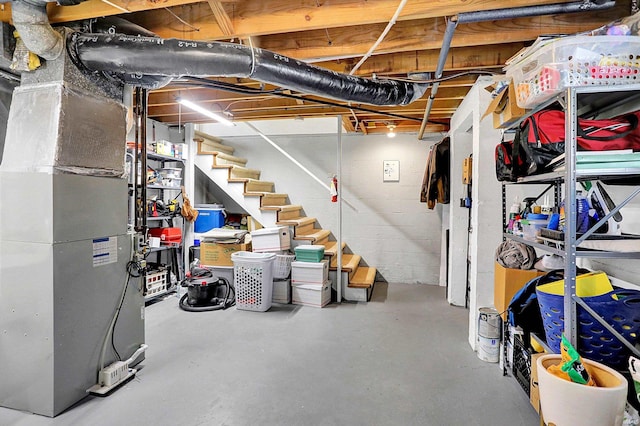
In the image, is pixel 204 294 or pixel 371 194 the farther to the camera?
pixel 371 194

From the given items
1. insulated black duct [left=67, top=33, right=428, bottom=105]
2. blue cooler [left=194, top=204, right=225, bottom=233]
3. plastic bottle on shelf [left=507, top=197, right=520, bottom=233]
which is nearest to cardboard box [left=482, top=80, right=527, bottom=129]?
plastic bottle on shelf [left=507, top=197, right=520, bottom=233]

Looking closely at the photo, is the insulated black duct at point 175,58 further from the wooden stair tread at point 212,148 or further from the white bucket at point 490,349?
the wooden stair tread at point 212,148

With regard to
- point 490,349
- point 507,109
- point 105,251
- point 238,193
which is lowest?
point 490,349

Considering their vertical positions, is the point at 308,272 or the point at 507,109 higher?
the point at 507,109

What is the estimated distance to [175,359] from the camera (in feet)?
8.66

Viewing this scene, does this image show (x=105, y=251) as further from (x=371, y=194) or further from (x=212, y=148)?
(x=371, y=194)

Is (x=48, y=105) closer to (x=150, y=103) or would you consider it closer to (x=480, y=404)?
(x=150, y=103)

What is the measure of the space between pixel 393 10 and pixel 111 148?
6.83 feet

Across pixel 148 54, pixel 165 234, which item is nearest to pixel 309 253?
pixel 165 234

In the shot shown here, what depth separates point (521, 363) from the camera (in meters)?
2.15

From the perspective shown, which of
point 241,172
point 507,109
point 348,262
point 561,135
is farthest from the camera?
point 241,172

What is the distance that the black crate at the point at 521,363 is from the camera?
2.06 meters

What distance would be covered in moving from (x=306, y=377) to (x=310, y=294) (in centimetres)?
163

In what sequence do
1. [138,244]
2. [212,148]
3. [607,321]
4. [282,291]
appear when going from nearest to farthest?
1. [607,321]
2. [138,244]
3. [282,291]
4. [212,148]
